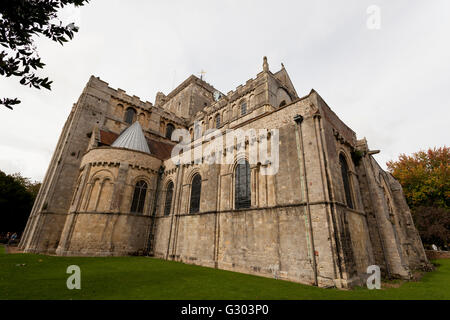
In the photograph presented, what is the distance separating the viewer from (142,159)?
65.2 feet

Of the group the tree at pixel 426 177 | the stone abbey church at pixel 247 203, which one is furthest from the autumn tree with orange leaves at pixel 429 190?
the stone abbey church at pixel 247 203

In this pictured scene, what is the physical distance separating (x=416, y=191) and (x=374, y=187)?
24490 millimetres

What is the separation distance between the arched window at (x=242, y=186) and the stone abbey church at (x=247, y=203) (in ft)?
0.23

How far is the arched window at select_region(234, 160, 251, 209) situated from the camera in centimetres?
1320

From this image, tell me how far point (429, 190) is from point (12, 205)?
58959 mm

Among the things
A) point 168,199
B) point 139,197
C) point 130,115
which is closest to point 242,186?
point 168,199

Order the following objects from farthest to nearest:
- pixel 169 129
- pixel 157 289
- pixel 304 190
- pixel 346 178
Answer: pixel 169 129 → pixel 346 178 → pixel 304 190 → pixel 157 289

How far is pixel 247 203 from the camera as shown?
13.0 metres

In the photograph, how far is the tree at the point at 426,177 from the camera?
93.9ft

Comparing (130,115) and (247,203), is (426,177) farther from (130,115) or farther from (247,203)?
(130,115)

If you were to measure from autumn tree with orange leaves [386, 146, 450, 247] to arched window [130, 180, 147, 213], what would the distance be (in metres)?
32.5
